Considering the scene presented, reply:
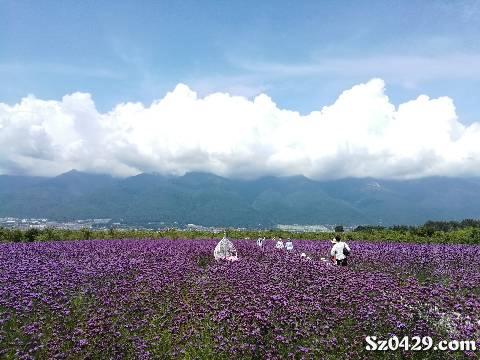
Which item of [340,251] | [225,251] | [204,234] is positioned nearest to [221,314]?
[340,251]

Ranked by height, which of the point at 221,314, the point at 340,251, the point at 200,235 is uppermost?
the point at 340,251

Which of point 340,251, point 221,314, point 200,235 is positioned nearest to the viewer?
point 221,314

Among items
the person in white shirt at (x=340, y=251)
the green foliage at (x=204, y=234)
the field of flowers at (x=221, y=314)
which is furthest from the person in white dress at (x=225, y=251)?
the green foliage at (x=204, y=234)

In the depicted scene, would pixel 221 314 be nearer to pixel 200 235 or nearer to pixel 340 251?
→ pixel 340 251

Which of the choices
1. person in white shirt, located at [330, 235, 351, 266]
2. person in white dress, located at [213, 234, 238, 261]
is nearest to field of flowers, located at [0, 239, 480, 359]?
person in white shirt, located at [330, 235, 351, 266]

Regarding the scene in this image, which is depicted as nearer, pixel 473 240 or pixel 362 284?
pixel 362 284

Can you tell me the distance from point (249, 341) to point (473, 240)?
2857cm

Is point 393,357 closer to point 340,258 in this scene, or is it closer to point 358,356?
point 358,356

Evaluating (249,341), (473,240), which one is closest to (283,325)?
(249,341)

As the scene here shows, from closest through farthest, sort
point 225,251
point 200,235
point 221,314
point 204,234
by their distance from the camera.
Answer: point 221,314 < point 225,251 < point 200,235 < point 204,234

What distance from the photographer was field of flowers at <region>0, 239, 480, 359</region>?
6.95m

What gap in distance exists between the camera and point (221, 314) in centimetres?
757

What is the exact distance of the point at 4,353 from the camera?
6.91 metres

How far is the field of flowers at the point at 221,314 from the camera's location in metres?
6.95
